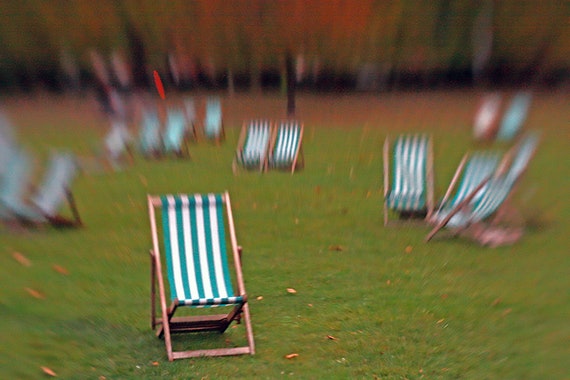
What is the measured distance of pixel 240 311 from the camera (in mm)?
4883

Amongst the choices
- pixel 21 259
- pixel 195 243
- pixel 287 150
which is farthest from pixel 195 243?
pixel 287 150

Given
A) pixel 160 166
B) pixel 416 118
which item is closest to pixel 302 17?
pixel 416 118

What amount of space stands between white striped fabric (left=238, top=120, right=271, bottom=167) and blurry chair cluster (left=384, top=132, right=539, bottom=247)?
3.40m

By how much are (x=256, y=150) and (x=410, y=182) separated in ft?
13.1

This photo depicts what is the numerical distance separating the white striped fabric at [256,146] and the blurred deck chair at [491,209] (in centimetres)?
445

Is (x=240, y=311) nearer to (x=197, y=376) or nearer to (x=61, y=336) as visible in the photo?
(x=197, y=376)

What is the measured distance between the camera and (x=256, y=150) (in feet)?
39.6

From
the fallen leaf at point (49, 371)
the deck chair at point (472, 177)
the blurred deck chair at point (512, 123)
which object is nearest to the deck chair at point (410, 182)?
the deck chair at point (472, 177)

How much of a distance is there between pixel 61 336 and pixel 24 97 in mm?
22176

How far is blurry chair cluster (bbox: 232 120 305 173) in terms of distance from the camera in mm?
11836

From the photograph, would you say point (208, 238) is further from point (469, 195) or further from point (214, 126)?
point (214, 126)

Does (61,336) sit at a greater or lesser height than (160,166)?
greater

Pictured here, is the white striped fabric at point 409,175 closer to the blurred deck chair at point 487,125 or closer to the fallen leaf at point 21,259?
the fallen leaf at point 21,259

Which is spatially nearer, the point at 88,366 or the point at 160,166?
the point at 88,366
